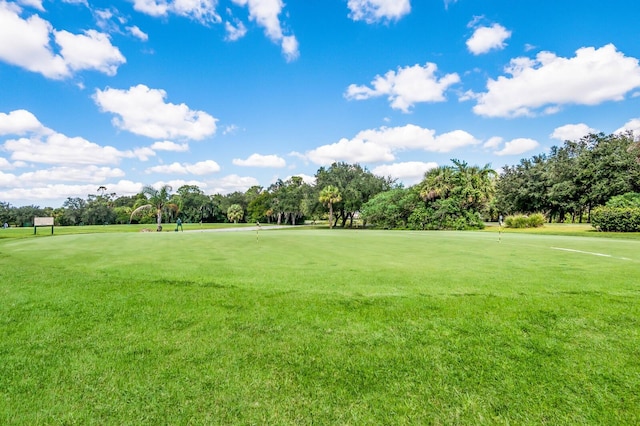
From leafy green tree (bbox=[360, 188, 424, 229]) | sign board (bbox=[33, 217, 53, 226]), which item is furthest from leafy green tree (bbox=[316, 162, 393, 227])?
sign board (bbox=[33, 217, 53, 226])

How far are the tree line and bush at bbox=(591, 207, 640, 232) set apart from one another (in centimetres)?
1305

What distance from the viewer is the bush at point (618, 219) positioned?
2752cm

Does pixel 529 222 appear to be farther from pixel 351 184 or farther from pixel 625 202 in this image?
pixel 351 184

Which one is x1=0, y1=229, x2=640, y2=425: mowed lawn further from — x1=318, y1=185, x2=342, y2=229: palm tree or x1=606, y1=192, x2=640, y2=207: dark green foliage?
x1=318, y1=185, x2=342, y2=229: palm tree

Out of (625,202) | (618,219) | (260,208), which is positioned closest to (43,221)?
(260,208)

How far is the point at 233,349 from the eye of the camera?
3844 millimetres

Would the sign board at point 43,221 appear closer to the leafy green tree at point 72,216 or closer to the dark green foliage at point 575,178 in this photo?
the leafy green tree at point 72,216

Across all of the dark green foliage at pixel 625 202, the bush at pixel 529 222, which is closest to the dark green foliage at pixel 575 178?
the dark green foliage at pixel 625 202

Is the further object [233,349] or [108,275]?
[108,275]

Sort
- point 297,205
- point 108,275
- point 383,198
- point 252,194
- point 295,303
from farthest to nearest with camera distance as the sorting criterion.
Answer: point 252,194 → point 297,205 → point 383,198 → point 108,275 → point 295,303

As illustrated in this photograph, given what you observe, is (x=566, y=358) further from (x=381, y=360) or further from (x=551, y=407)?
(x=381, y=360)

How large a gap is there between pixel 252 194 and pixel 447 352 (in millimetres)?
102437

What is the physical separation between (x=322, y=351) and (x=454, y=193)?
4399 cm

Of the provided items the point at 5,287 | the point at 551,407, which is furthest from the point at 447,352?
the point at 5,287
